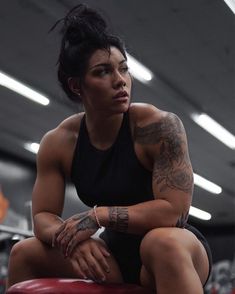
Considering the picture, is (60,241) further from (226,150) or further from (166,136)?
(226,150)

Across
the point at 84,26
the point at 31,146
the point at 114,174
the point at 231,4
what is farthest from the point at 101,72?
the point at 31,146

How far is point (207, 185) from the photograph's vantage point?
476 inches

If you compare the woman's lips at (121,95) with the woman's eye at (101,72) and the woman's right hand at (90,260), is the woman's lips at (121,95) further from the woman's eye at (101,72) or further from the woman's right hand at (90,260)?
the woman's right hand at (90,260)

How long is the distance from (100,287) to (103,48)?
24.5 inches

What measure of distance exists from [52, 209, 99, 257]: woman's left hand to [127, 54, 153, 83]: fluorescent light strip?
5.15 m

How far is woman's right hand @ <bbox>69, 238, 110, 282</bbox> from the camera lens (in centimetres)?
134

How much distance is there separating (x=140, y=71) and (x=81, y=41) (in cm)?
536

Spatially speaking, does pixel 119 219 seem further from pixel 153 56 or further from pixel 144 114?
pixel 153 56

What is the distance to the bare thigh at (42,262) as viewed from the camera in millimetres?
1492

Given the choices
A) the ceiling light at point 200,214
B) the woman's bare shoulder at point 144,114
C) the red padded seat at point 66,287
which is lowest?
the red padded seat at point 66,287

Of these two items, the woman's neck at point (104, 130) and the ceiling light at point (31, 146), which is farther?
the ceiling light at point (31, 146)

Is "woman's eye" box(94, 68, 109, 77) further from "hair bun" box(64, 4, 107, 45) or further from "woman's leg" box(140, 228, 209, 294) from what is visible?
"woman's leg" box(140, 228, 209, 294)

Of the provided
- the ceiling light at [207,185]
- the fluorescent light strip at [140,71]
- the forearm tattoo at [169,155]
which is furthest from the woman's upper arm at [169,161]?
the ceiling light at [207,185]

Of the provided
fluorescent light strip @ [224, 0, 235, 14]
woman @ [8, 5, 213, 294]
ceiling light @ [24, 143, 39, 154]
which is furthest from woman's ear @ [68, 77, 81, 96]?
ceiling light @ [24, 143, 39, 154]
